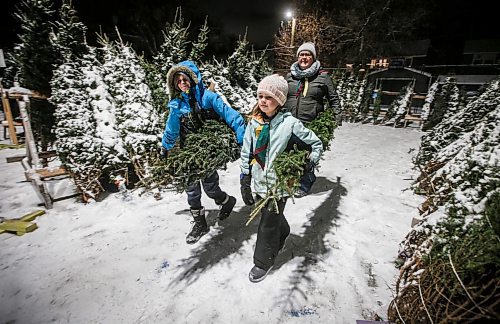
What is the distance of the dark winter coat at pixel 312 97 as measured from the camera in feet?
12.7

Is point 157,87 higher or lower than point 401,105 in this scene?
higher

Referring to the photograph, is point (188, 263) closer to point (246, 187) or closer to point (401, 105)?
point (246, 187)

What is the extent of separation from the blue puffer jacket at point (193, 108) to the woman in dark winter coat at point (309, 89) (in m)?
1.20

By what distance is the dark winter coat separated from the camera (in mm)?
3871

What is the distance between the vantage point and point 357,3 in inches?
843

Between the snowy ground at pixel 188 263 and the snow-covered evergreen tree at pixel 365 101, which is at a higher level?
the snow-covered evergreen tree at pixel 365 101

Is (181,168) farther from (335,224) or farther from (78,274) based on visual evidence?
(335,224)

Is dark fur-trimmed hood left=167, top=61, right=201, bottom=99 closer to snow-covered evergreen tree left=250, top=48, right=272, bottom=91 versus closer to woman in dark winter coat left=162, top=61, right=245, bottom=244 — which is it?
woman in dark winter coat left=162, top=61, right=245, bottom=244

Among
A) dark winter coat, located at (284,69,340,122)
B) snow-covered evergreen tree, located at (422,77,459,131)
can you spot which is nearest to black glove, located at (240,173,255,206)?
dark winter coat, located at (284,69,340,122)

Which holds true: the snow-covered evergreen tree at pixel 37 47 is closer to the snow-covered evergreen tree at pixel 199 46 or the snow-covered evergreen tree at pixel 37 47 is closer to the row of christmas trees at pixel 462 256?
the snow-covered evergreen tree at pixel 199 46

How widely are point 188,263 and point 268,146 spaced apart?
1.94m

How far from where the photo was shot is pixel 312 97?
3887mm

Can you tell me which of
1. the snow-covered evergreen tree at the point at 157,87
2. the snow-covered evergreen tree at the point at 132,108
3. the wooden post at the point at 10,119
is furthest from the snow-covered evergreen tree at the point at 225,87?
the wooden post at the point at 10,119

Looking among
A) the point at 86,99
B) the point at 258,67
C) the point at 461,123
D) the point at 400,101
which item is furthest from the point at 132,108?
the point at 400,101
